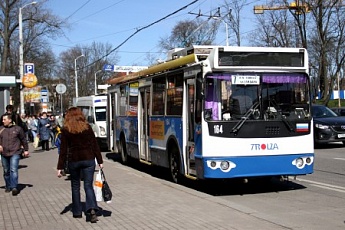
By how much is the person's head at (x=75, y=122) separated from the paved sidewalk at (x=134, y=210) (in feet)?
4.53

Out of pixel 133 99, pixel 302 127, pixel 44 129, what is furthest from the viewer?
pixel 44 129

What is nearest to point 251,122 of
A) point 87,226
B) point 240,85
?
point 240,85

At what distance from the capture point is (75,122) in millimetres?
7508

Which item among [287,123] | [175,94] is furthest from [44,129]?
[287,123]

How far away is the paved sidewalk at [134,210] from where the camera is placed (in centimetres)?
715

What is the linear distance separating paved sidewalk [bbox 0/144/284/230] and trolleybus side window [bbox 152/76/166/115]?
1.87 m

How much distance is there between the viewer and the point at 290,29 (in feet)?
137

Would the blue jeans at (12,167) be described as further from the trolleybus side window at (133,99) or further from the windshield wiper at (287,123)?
the windshield wiper at (287,123)

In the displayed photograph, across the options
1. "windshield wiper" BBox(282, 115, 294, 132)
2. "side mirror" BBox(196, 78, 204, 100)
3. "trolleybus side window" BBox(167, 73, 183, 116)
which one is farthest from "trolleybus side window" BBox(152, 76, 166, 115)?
"windshield wiper" BBox(282, 115, 294, 132)

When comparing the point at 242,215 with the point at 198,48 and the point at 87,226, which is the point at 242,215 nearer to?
the point at 87,226

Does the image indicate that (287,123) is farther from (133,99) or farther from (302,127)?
(133,99)

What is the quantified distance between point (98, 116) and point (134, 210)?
15.5 metres

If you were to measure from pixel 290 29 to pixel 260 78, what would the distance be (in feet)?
111

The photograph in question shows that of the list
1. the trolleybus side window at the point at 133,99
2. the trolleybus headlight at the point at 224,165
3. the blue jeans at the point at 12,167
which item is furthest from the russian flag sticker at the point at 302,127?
the trolleybus side window at the point at 133,99
